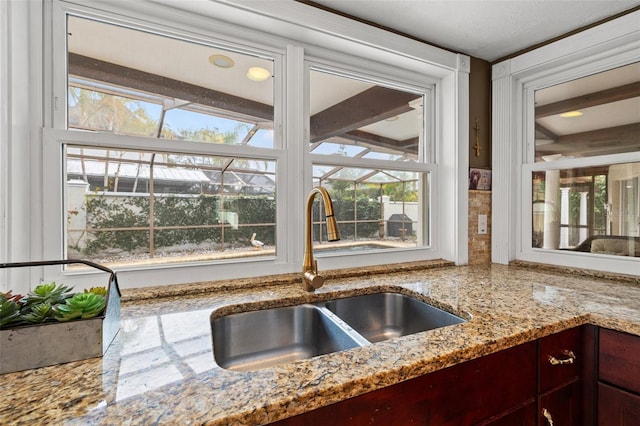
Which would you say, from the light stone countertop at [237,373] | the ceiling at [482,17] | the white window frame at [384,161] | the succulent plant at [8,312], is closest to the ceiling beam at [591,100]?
the ceiling at [482,17]

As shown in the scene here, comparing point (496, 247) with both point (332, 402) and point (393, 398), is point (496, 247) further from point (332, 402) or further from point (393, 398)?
point (332, 402)

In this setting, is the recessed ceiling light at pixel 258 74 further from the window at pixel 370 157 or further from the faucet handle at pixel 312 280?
the faucet handle at pixel 312 280

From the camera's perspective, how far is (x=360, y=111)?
1.73 meters

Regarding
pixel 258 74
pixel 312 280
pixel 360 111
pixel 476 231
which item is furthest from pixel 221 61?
pixel 476 231

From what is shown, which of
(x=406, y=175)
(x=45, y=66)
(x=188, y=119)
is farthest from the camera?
(x=406, y=175)

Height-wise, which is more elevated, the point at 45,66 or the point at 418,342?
the point at 45,66

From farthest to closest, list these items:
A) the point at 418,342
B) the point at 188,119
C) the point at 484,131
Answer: the point at 484,131
the point at 188,119
the point at 418,342

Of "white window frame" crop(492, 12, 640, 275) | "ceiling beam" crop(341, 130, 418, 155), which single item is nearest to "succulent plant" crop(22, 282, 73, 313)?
"ceiling beam" crop(341, 130, 418, 155)

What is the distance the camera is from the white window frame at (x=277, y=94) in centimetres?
105

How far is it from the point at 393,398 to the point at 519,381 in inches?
18.7

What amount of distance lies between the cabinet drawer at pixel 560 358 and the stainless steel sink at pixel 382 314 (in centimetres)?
40

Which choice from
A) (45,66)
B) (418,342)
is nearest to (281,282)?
(418,342)

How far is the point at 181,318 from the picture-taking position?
3.28ft

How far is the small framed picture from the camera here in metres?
1.93
